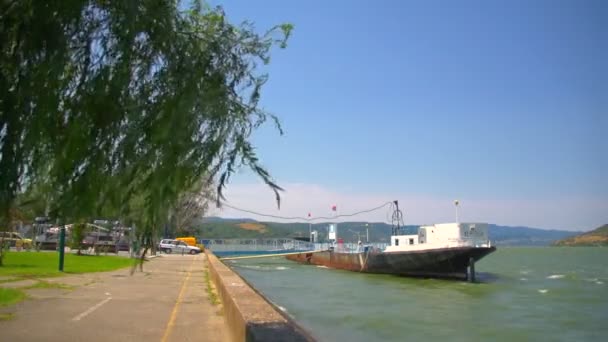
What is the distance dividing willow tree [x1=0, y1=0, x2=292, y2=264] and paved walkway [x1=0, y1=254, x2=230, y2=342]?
15.1ft

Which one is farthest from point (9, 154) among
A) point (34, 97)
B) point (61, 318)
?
point (61, 318)

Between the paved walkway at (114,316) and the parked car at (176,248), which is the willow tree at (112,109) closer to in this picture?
the paved walkway at (114,316)

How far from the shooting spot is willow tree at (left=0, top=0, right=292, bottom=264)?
403 centimetres

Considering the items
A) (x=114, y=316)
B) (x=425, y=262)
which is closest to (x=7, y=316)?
(x=114, y=316)

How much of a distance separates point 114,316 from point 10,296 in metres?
3.39

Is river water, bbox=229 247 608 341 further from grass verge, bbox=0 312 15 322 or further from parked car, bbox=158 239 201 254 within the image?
parked car, bbox=158 239 201 254

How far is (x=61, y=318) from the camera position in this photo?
9805 mm

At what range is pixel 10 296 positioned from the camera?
12.1 m

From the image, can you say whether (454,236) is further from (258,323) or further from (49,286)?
(258,323)

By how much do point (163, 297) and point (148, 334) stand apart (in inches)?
220

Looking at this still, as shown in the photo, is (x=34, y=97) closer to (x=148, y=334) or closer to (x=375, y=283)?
(x=148, y=334)

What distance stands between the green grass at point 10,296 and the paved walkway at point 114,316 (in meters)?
0.23

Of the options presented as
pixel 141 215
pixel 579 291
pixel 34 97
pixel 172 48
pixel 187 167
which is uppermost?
pixel 172 48

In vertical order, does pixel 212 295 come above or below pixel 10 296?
below
